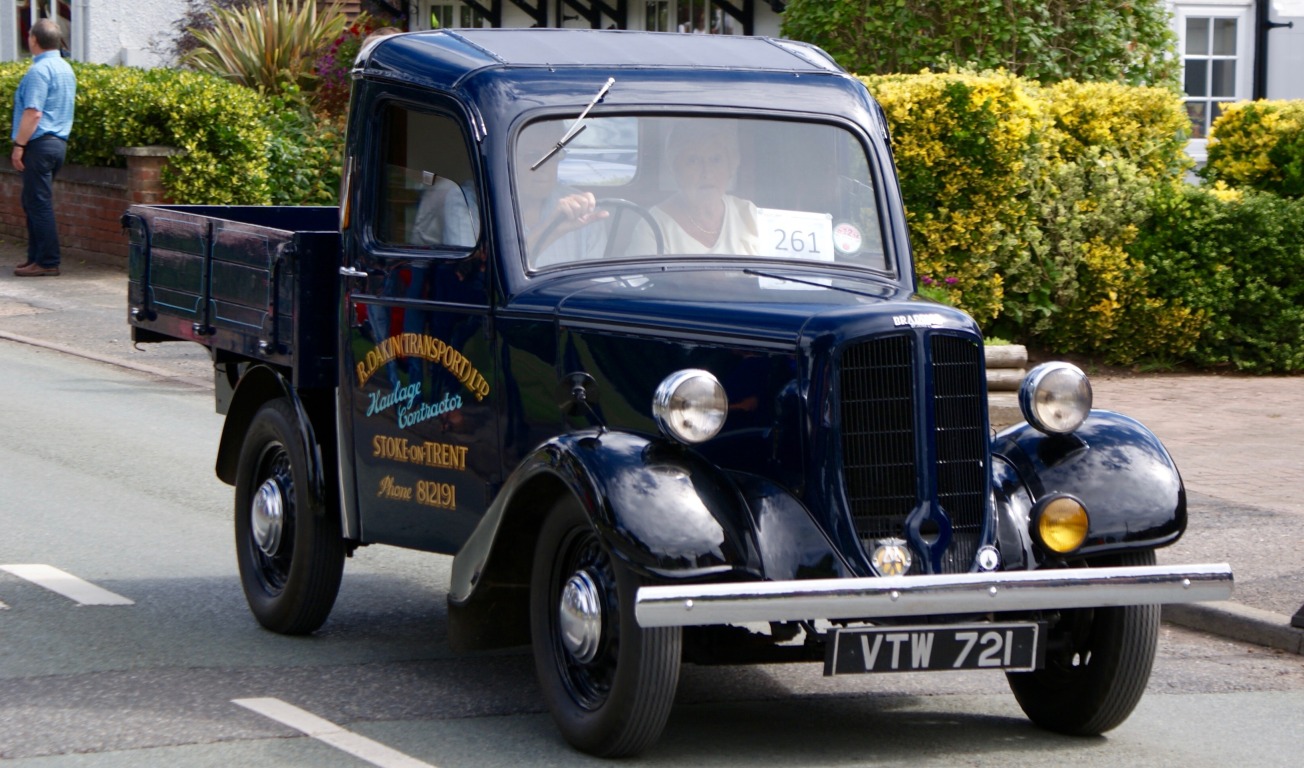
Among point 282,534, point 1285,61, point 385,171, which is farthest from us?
point 1285,61

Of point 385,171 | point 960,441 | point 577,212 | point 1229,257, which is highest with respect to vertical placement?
point 385,171

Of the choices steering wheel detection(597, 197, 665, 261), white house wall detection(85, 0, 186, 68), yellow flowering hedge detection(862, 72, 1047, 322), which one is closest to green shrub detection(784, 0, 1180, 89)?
yellow flowering hedge detection(862, 72, 1047, 322)

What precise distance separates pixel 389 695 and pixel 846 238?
2.13 m

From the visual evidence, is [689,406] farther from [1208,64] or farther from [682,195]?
[1208,64]

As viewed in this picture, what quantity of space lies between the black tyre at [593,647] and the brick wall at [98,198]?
43.7 feet

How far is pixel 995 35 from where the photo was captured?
15.3m

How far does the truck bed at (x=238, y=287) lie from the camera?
694cm

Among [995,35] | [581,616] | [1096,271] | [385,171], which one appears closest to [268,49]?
[995,35]

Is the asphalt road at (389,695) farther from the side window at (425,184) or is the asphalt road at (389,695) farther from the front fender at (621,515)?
the side window at (425,184)

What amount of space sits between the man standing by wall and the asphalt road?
961cm

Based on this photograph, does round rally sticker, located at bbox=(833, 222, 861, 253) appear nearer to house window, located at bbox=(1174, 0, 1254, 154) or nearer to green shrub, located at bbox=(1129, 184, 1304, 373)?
green shrub, located at bbox=(1129, 184, 1304, 373)

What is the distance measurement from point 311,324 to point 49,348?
885 centimetres

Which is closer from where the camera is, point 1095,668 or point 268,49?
point 1095,668

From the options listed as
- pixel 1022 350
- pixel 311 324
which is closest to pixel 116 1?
pixel 1022 350
